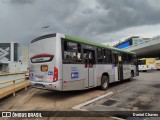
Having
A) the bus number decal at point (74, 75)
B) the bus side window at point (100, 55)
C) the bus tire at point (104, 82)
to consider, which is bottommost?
the bus tire at point (104, 82)

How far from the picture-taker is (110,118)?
5309 millimetres

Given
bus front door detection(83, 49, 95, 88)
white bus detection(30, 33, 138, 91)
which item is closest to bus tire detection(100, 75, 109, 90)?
white bus detection(30, 33, 138, 91)

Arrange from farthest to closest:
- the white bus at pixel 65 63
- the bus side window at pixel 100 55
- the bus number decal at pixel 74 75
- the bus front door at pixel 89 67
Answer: the bus side window at pixel 100 55
the bus front door at pixel 89 67
the bus number decal at pixel 74 75
the white bus at pixel 65 63

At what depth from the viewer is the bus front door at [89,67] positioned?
8.89 m

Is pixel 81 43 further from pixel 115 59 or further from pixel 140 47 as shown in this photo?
→ pixel 140 47

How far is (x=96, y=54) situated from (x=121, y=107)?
4108mm

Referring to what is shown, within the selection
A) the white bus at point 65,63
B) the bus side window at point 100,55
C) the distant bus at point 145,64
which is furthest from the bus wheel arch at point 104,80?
the distant bus at point 145,64

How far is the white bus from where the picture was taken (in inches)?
293

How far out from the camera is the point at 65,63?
7.64 meters

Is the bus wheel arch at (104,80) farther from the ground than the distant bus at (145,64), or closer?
closer

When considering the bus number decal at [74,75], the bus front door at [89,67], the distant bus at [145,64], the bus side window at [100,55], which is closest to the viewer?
the bus number decal at [74,75]

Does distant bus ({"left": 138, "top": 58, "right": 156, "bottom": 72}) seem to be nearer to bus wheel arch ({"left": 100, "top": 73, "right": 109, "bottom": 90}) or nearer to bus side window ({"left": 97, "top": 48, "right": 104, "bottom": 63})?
bus wheel arch ({"left": 100, "top": 73, "right": 109, "bottom": 90})

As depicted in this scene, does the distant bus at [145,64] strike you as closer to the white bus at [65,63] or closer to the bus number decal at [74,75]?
the white bus at [65,63]

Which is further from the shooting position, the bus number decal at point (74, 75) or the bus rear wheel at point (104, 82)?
the bus rear wheel at point (104, 82)
